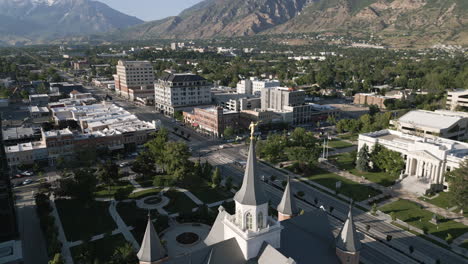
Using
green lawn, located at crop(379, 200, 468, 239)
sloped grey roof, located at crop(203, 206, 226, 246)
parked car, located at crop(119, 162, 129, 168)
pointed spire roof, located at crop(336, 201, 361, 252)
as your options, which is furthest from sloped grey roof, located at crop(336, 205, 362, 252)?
parked car, located at crop(119, 162, 129, 168)

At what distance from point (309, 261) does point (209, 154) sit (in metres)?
68.0

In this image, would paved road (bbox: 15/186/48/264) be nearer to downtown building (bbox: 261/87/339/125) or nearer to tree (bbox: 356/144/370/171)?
tree (bbox: 356/144/370/171)

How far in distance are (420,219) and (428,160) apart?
65.7 ft

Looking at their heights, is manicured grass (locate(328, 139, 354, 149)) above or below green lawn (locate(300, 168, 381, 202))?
above

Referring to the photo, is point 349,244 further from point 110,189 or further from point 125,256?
point 110,189

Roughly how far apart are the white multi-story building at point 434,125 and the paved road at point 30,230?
10506 centimetres

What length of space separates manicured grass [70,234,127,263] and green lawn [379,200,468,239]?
5141cm

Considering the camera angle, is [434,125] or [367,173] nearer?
[367,173]

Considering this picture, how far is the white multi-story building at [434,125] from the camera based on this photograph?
104 m

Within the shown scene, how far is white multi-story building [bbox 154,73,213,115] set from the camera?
152 meters

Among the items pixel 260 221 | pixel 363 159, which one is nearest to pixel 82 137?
pixel 260 221

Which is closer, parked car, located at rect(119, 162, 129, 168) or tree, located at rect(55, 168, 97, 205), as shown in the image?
tree, located at rect(55, 168, 97, 205)

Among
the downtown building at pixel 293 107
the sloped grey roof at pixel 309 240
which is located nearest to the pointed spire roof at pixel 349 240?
the sloped grey roof at pixel 309 240

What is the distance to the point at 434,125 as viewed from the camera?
348 feet
